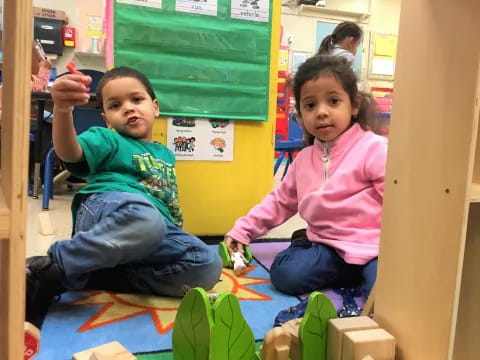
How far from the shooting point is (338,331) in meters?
0.55

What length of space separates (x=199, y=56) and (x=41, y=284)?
778 mm

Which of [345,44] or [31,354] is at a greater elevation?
[345,44]

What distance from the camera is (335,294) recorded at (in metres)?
0.95

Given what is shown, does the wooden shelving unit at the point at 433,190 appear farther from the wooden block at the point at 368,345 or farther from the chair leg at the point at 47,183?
the chair leg at the point at 47,183

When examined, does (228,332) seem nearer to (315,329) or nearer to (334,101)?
(315,329)

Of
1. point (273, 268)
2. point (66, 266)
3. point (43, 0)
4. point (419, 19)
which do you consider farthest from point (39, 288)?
point (43, 0)

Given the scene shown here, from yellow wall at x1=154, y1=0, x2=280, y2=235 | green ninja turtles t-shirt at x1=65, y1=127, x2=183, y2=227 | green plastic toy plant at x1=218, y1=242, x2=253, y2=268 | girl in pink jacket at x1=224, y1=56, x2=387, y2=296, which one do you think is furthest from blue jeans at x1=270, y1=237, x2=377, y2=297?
yellow wall at x1=154, y1=0, x2=280, y2=235

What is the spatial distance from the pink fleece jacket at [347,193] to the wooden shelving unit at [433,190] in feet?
1.15

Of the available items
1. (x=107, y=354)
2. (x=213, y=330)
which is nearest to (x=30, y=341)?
(x=107, y=354)

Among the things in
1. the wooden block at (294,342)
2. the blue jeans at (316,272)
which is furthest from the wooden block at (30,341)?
the blue jeans at (316,272)

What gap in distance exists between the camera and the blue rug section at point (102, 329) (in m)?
0.68

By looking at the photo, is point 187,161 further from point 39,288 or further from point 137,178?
point 39,288

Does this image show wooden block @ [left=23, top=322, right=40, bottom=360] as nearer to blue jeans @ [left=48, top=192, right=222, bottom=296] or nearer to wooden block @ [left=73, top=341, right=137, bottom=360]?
wooden block @ [left=73, top=341, right=137, bottom=360]

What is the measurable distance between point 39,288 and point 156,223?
0.23 metres
